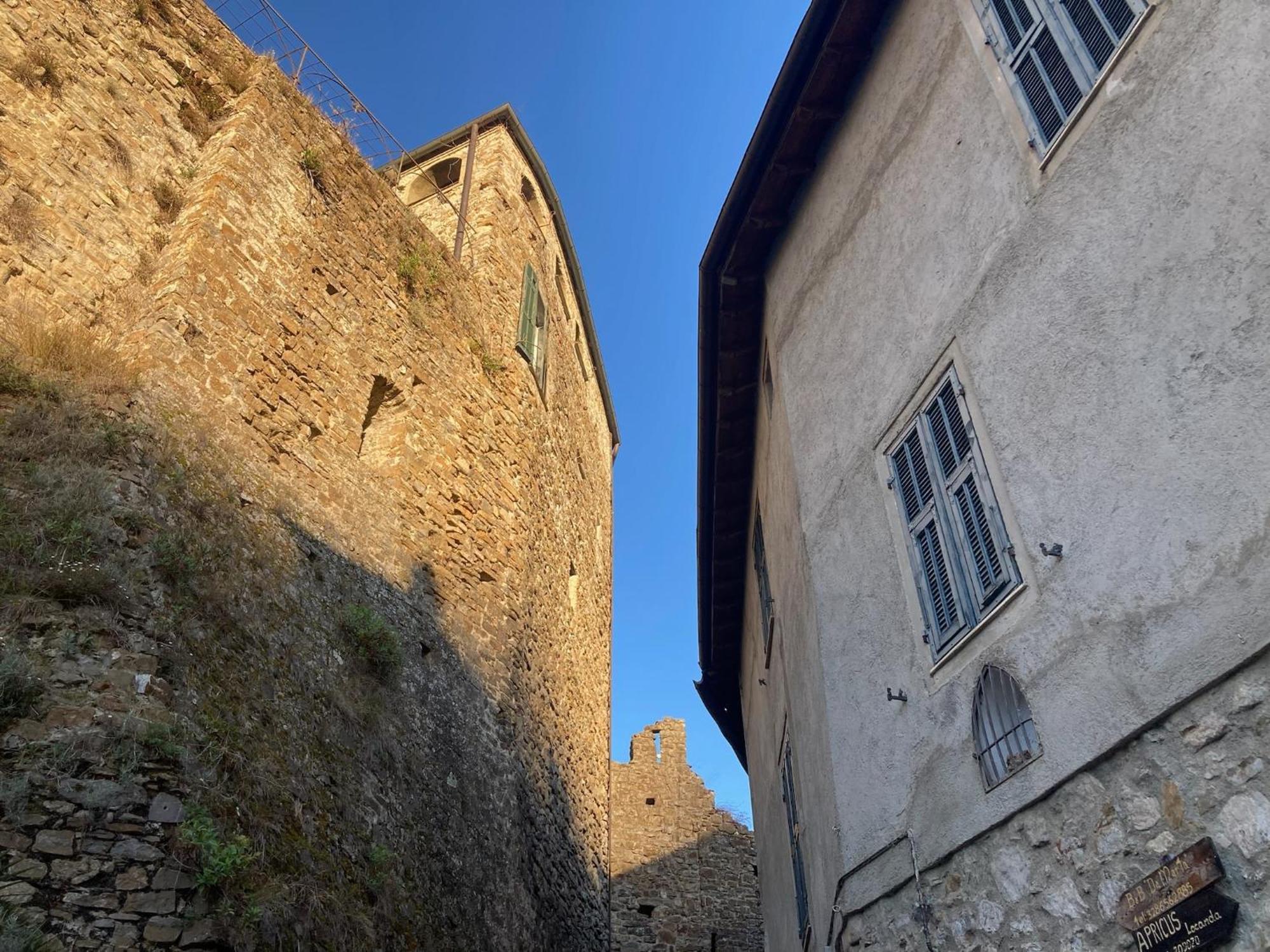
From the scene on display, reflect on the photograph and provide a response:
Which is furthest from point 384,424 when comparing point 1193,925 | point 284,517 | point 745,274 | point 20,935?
point 1193,925

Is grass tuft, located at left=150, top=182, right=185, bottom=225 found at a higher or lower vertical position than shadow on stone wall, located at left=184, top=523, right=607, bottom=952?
higher

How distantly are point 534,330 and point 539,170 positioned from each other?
3.53 meters

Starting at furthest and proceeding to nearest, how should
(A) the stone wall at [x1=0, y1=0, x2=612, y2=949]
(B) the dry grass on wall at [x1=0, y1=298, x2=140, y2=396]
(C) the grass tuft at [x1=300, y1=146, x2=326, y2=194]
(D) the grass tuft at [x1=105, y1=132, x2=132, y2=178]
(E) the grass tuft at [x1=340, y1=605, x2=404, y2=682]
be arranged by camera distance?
(C) the grass tuft at [x1=300, y1=146, x2=326, y2=194]
(D) the grass tuft at [x1=105, y1=132, x2=132, y2=178]
(E) the grass tuft at [x1=340, y1=605, x2=404, y2=682]
(B) the dry grass on wall at [x1=0, y1=298, x2=140, y2=396]
(A) the stone wall at [x1=0, y1=0, x2=612, y2=949]

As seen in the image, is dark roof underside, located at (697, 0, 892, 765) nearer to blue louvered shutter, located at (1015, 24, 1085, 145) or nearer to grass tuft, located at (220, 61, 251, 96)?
blue louvered shutter, located at (1015, 24, 1085, 145)

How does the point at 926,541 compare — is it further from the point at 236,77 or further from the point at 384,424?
the point at 236,77

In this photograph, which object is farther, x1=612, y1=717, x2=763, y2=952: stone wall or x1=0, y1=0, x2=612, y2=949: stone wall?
x1=612, y1=717, x2=763, y2=952: stone wall

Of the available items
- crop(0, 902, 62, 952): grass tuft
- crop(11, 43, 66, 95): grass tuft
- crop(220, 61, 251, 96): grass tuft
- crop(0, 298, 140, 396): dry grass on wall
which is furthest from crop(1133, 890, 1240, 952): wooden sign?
crop(220, 61, 251, 96): grass tuft

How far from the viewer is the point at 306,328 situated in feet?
25.4

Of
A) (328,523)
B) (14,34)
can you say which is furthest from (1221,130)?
(14,34)

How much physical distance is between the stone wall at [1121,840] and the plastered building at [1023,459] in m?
0.01

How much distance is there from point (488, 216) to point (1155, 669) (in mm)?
10229

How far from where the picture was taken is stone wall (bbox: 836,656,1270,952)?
9.98 ft

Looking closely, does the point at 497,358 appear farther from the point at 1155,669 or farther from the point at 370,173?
the point at 1155,669

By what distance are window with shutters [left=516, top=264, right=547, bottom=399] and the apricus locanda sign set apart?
9.02 metres
